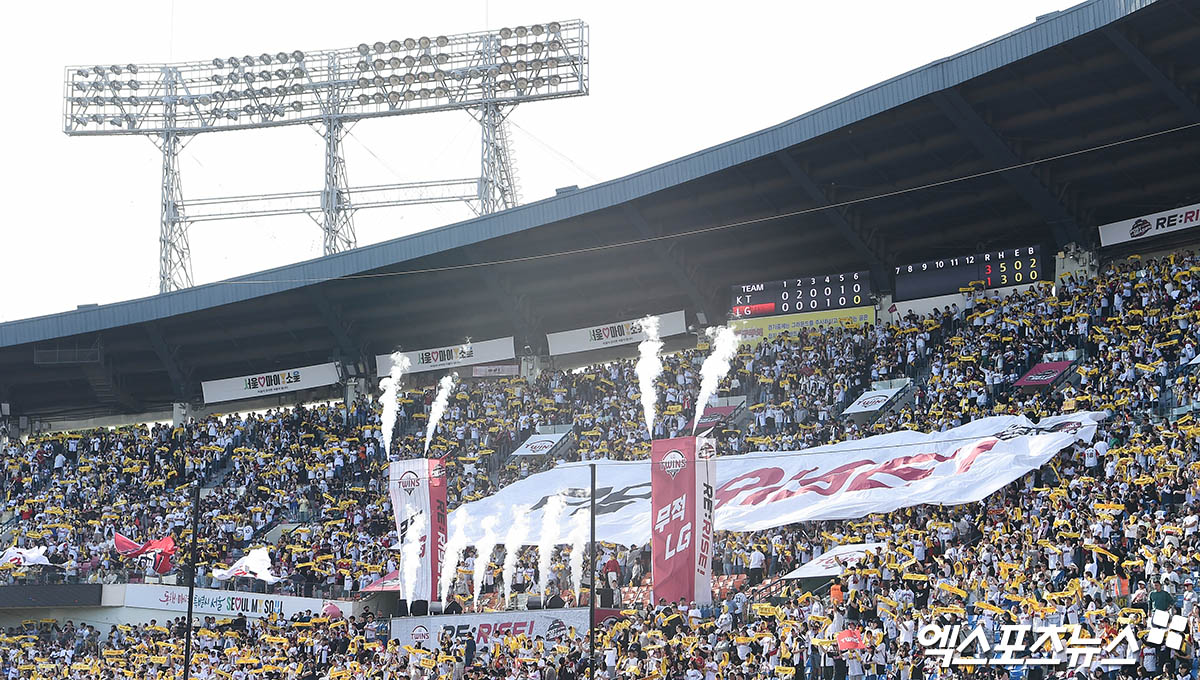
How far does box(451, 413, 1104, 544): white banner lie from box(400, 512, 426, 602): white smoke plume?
281 centimetres

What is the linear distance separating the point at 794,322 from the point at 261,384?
20010mm

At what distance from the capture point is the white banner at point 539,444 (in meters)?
42.1

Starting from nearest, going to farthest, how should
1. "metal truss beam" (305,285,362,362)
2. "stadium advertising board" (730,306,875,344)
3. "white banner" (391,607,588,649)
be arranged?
"white banner" (391,607,588,649) → "stadium advertising board" (730,306,875,344) → "metal truss beam" (305,285,362,362)

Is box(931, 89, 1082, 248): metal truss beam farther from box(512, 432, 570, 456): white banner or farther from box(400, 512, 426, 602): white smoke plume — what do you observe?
box(400, 512, 426, 602): white smoke plume

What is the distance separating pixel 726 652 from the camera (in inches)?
992

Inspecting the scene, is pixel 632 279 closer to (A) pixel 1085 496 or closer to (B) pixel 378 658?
(B) pixel 378 658

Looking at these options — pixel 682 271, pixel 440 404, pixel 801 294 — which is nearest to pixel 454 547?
pixel 440 404

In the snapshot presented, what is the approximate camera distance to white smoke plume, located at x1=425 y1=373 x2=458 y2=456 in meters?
45.6

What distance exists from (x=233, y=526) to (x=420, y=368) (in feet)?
34.2

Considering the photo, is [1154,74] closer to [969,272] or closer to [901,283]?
[969,272]

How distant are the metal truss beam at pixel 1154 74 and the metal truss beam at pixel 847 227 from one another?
30.1ft

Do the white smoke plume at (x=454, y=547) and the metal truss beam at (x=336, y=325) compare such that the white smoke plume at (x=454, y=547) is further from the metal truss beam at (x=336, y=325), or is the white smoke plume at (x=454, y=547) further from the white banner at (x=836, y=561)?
the metal truss beam at (x=336, y=325)

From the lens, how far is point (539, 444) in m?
42.6

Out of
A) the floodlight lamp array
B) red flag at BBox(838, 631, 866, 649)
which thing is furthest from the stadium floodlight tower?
red flag at BBox(838, 631, 866, 649)
